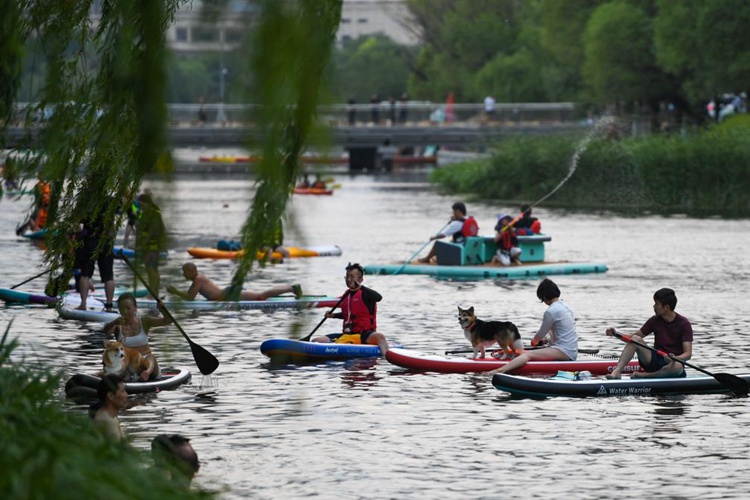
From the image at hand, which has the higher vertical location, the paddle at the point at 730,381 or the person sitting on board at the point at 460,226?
the person sitting on board at the point at 460,226

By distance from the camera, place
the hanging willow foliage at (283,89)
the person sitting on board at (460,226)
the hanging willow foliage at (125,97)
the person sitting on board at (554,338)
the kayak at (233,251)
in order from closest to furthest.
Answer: the hanging willow foliage at (283,89) < the hanging willow foliage at (125,97) < the person sitting on board at (554,338) < the person sitting on board at (460,226) < the kayak at (233,251)

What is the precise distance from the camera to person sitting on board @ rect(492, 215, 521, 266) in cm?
3142

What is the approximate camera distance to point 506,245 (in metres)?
31.8

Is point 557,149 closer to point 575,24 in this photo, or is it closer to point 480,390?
point 575,24

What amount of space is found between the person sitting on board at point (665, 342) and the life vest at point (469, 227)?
14.2 meters

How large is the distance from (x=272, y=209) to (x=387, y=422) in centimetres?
635

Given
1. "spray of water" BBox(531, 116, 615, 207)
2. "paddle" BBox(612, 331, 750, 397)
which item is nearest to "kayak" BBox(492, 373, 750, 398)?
"paddle" BBox(612, 331, 750, 397)

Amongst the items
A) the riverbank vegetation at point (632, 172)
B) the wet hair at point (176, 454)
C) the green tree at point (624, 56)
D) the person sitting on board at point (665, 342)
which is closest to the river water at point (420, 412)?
the person sitting on board at point (665, 342)

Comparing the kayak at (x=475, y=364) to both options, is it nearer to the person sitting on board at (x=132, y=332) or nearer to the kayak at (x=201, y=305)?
the person sitting on board at (x=132, y=332)

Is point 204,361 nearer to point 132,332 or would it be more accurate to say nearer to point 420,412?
point 132,332

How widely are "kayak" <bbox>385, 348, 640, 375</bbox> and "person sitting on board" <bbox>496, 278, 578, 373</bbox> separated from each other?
0.09 m

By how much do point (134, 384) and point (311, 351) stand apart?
10.9 ft

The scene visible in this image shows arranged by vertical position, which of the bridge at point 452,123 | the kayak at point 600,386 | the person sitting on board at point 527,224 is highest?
the bridge at point 452,123

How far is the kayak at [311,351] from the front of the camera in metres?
19.4
